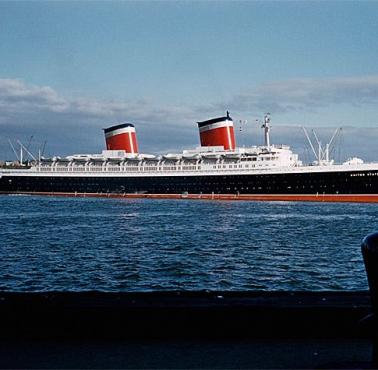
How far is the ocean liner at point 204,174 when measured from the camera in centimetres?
5912

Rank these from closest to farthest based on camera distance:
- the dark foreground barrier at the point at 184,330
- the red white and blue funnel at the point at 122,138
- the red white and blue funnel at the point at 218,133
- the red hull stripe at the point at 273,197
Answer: the dark foreground barrier at the point at 184,330 < the red hull stripe at the point at 273,197 < the red white and blue funnel at the point at 218,133 < the red white and blue funnel at the point at 122,138

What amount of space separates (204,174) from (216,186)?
209 centimetres

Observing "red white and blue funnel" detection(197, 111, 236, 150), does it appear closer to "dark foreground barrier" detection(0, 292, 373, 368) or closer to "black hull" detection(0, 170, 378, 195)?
"black hull" detection(0, 170, 378, 195)

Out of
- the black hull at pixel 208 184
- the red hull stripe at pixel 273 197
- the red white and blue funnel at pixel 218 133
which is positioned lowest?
the red hull stripe at pixel 273 197

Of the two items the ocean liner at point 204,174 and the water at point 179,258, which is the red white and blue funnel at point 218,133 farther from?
the water at point 179,258

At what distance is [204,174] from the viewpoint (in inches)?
2625

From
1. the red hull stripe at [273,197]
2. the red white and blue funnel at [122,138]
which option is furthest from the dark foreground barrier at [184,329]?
the red white and blue funnel at [122,138]

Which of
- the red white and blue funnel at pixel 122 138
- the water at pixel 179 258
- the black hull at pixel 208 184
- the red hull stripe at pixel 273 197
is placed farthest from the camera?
the red white and blue funnel at pixel 122 138

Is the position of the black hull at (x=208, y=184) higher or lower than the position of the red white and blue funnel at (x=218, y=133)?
lower

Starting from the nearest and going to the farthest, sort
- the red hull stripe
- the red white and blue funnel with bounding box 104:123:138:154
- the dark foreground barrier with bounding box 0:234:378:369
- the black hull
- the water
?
the dark foreground barrier with bounding box 0:234:378:369 < the water < the red hull stripe < the black hull < the red white and blue funnel with bounding box 104:123:138:154

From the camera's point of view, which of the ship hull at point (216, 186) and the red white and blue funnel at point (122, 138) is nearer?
the ship hull at point (216, 186)

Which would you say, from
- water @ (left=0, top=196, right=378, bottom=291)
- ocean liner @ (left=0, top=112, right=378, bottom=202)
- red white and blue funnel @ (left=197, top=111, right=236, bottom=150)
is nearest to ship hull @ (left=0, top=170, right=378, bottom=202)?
ocean liner @ (left=0, top=112, right=378, bottom=202)

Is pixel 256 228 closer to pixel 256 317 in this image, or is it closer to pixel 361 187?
pixel 256 317

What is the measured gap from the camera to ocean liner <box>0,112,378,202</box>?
59.1 m
